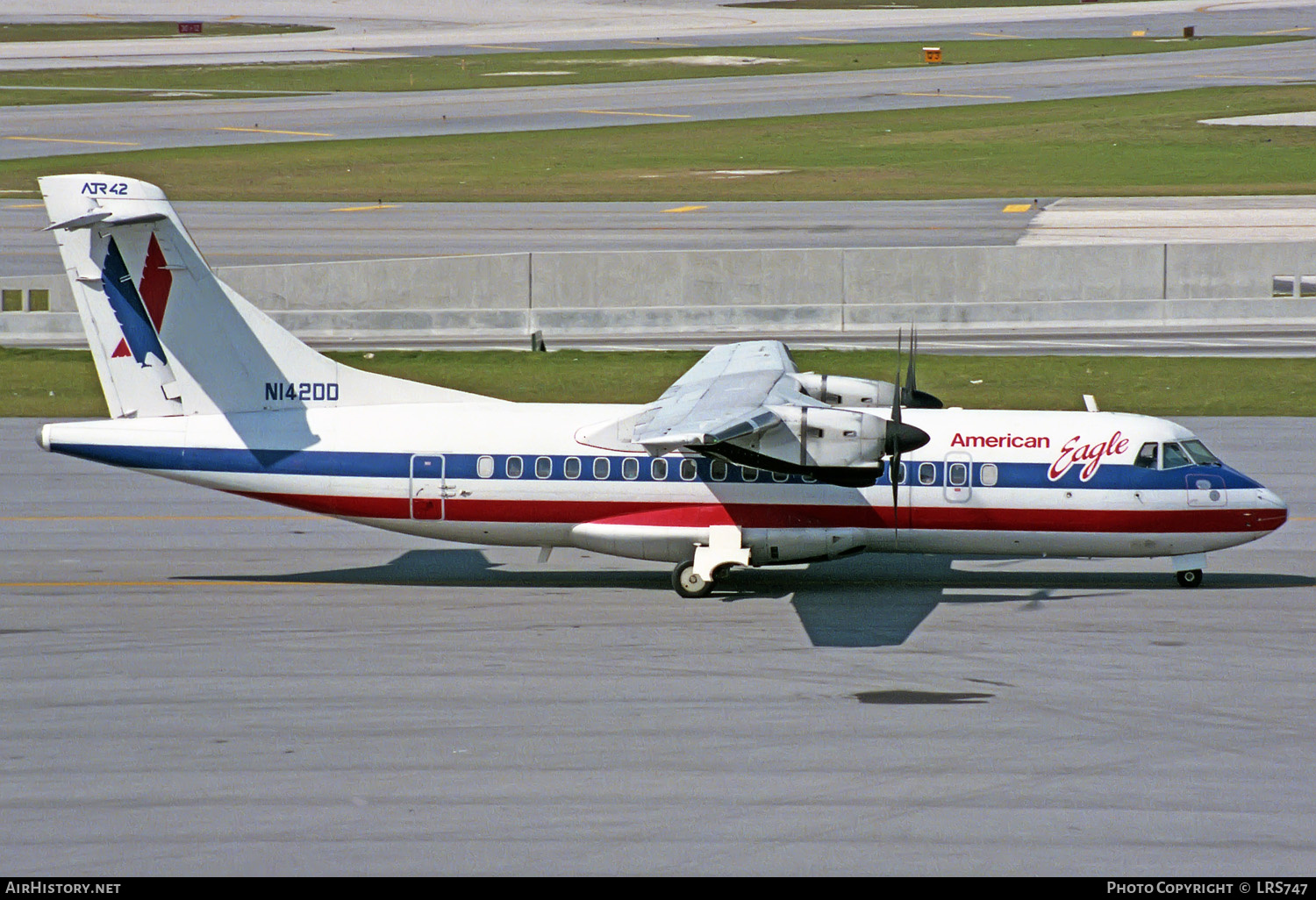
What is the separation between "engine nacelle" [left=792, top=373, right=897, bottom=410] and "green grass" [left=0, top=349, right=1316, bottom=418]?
35.9 feet

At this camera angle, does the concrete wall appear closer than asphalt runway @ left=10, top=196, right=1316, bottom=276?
Yes

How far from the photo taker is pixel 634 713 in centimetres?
1714

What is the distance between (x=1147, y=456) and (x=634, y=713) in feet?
31.8

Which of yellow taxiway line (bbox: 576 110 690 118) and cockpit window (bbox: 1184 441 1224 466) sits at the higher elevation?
yellow taxiway line (bbox: 576 110 690 118)

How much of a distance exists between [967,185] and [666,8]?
265 feet

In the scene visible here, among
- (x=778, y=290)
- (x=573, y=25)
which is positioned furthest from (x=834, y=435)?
(x=573, y=25)

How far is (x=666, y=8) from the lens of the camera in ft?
452

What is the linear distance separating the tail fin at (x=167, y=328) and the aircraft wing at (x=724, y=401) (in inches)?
180

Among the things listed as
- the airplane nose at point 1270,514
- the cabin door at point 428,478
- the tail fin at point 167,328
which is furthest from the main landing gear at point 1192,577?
the tail fin at point 167,328

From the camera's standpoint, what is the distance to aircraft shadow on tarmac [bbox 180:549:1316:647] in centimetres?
2212

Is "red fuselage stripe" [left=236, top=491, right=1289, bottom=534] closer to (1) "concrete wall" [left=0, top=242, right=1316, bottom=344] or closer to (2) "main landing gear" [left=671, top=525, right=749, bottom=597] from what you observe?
(2) "main landing gear" [left=671, top=525, right=749, bottom=597]

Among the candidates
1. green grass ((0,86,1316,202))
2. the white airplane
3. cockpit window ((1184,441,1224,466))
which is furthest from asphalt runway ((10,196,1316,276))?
cockpit window ((1184,441,1224,466))

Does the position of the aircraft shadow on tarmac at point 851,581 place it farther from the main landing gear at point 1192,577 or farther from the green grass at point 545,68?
the green grass at point 545,68

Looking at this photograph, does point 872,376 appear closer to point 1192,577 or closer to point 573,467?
point 1192,577
